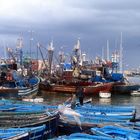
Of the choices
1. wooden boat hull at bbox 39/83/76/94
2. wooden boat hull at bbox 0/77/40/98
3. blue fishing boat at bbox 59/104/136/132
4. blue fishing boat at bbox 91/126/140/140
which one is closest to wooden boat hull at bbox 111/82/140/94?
wooden boat hull at bbox 39/83/76/94

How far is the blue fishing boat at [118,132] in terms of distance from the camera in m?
18.4

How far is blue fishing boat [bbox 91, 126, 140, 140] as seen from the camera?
60.4 feet

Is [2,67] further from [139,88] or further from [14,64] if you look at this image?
[139,88]

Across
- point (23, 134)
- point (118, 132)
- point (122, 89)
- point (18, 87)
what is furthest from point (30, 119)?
point (122, 89)

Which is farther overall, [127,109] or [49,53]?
[49,53]

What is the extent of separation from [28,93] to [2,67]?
8.26 m

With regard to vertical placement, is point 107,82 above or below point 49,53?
below

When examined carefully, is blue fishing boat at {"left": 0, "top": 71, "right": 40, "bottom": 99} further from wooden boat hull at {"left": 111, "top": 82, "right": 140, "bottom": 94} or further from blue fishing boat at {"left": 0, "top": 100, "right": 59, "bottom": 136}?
blue fishing boat at {"left": 0, "top": 100, "right": 59, "bottom": 136}

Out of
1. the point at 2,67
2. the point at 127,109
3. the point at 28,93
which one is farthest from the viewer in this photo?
the point at 2,67

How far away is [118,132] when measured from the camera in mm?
19344

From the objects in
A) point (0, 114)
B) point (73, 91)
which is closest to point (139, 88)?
point (73, 91)

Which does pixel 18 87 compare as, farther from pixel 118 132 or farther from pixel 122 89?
pixel 118 132

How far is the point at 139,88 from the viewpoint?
6384 centimetres

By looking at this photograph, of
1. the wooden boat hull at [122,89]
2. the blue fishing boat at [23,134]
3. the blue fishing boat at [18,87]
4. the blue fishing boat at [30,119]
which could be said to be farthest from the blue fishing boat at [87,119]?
→ the wooden boat hull at [122,89]
